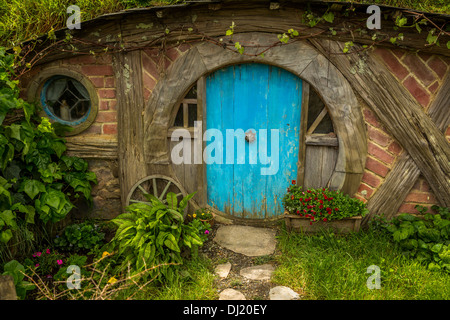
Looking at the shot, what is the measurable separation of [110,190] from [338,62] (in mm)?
3346

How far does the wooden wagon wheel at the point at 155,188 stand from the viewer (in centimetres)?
462

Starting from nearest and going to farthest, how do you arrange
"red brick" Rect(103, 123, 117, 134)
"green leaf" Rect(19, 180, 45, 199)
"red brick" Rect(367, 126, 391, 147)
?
"green leaf" Rect(19, 180, 45, 199) → "red brick" Rect(367, 126, 391, 147) → "red brick" Rect(103, 123, 117, 134)

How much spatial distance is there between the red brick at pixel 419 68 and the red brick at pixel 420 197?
4.44ft

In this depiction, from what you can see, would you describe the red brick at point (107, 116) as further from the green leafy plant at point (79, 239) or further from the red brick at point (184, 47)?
the green leafy plant at point (79, 239)

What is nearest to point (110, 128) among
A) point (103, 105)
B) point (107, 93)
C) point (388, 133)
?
point (103, 105)

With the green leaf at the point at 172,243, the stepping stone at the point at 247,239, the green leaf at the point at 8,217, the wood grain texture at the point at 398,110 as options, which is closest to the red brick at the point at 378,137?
the wood grain texture at the point at 398,110

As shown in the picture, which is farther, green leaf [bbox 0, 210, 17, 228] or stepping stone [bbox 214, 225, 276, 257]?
stepping stone [bbox 214, 225, 276, 257]

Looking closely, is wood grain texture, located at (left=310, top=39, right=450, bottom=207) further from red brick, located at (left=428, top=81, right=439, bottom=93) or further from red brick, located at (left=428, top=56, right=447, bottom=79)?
red brick, located at (left=428, top=56, right=447, bottom=79)

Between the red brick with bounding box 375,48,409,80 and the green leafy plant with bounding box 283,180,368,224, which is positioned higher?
the red brick with bounding box 375,48,409,80

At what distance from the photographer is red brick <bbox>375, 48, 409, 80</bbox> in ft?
13.2

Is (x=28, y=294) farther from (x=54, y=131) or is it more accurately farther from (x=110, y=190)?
(x=54, y=131)

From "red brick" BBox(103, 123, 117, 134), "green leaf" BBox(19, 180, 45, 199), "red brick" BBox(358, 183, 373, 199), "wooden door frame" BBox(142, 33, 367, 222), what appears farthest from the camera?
"red brick" BBox(103, 123, 117, 134)

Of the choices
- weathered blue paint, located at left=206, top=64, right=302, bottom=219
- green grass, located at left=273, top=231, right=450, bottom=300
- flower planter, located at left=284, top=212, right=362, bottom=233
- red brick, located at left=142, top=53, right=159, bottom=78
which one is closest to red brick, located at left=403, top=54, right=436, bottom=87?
weathered blue paint, located at left=206, top=64, right=302, bottom=219

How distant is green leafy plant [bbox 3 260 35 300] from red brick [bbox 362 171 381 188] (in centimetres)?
387
